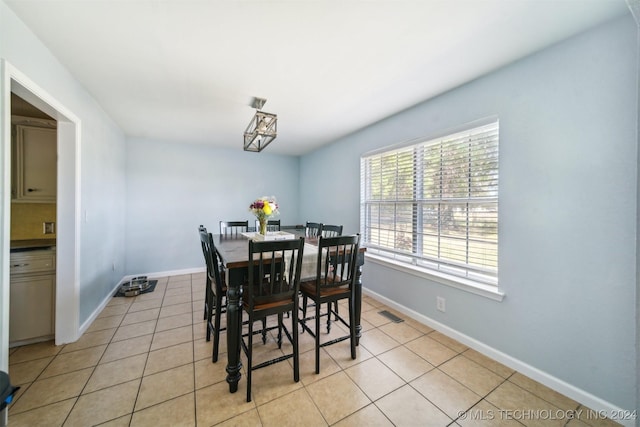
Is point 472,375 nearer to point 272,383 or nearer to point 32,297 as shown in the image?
point 272,383

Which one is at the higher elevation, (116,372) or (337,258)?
(337,258)

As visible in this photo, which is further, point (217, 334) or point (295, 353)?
point (217, 334)

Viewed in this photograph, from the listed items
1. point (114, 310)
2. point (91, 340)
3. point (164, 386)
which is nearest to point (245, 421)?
point (164, 386)

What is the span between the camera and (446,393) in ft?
5.41

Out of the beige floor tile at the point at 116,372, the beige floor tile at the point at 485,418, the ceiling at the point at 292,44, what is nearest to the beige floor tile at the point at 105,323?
the beige floor tile at the point at 116,372

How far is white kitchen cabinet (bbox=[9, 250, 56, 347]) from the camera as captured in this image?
6.83 feet

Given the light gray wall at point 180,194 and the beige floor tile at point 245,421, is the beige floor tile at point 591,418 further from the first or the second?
the light gray wall at point 180,194

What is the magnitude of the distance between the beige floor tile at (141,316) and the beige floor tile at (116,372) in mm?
755

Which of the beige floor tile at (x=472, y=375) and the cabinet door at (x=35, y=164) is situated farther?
the cabinet door at (x=35, y=164)

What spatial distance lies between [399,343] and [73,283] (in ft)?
10.3

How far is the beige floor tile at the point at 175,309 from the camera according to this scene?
2.82 m

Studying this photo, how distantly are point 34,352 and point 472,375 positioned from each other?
3.68 m

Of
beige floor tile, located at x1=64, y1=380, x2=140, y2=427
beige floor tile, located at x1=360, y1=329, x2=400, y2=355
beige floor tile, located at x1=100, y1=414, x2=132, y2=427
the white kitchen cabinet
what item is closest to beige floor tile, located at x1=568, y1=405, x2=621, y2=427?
beige floor tile, located at x1=360, y1=329, x2=400, y2=355

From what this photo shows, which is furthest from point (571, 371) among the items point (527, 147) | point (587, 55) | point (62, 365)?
point (62, 365)
